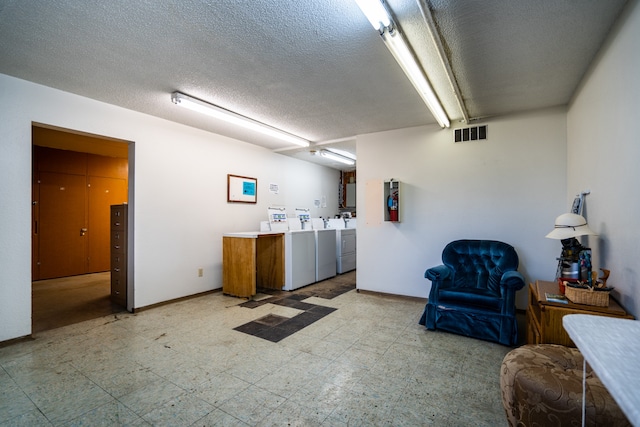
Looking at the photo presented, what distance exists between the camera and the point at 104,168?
6.87 meters

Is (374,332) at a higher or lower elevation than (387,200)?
lower

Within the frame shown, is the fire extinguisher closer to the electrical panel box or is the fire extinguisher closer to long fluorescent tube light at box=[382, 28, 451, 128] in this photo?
the electrical panel box

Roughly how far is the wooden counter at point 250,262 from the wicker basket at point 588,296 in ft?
12.2

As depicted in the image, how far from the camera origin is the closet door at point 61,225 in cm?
590

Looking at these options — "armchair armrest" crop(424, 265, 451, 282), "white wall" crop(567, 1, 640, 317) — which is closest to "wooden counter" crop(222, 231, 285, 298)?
"armchair armrest" crop(424, 265, 451, 282)

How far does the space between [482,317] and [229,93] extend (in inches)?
144

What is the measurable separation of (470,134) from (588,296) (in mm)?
2680

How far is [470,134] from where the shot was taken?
13.3ft

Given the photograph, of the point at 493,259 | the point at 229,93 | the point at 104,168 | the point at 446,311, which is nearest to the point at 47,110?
the point at 229,93

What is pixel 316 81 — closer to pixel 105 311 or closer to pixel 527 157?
pixel 527 157

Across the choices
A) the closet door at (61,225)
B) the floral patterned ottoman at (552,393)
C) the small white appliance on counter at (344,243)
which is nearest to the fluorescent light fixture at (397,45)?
the floral patterned ottoman at (552,393)

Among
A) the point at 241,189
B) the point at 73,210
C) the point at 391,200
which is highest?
the point at 241,189

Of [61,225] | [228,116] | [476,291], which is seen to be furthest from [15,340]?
[476,291]

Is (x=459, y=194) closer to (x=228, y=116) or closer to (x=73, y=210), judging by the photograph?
(x=228, y=116)
